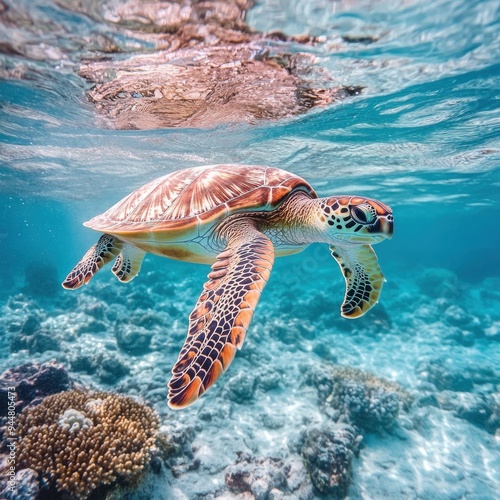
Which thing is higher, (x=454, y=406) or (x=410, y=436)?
(x=454, y=406)

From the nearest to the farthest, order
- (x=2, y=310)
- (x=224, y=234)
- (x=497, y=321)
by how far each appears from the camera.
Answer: (x=224, y=234) < (x=2, y=310) < (x=497, y=321)

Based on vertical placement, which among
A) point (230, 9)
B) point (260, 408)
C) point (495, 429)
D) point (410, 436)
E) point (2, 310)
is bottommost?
point (2, 310)

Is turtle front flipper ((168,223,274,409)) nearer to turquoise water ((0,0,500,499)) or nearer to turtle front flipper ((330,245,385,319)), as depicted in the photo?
turtle front flipper ((330,245,385,319))

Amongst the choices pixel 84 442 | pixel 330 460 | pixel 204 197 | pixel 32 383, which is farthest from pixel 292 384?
pixel 204 197

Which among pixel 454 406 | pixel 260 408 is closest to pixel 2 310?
pixel 260 408

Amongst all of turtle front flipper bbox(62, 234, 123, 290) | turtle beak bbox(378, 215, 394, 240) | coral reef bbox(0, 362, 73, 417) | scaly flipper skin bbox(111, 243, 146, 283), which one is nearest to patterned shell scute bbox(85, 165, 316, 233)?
turtle front flipper bbox(62, 234, 123, 290)

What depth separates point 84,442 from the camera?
3457 millimetres

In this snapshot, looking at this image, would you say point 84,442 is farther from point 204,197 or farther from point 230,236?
point 204,197

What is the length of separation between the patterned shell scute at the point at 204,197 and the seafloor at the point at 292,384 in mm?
3349

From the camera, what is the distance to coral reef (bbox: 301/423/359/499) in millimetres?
4414

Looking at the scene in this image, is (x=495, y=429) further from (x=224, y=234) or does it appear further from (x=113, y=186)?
(x=113, y=186)

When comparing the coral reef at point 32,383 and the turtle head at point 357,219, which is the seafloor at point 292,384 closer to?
the coral reef at point 32,383

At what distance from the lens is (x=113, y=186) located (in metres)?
21.2

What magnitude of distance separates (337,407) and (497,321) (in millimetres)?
13376
